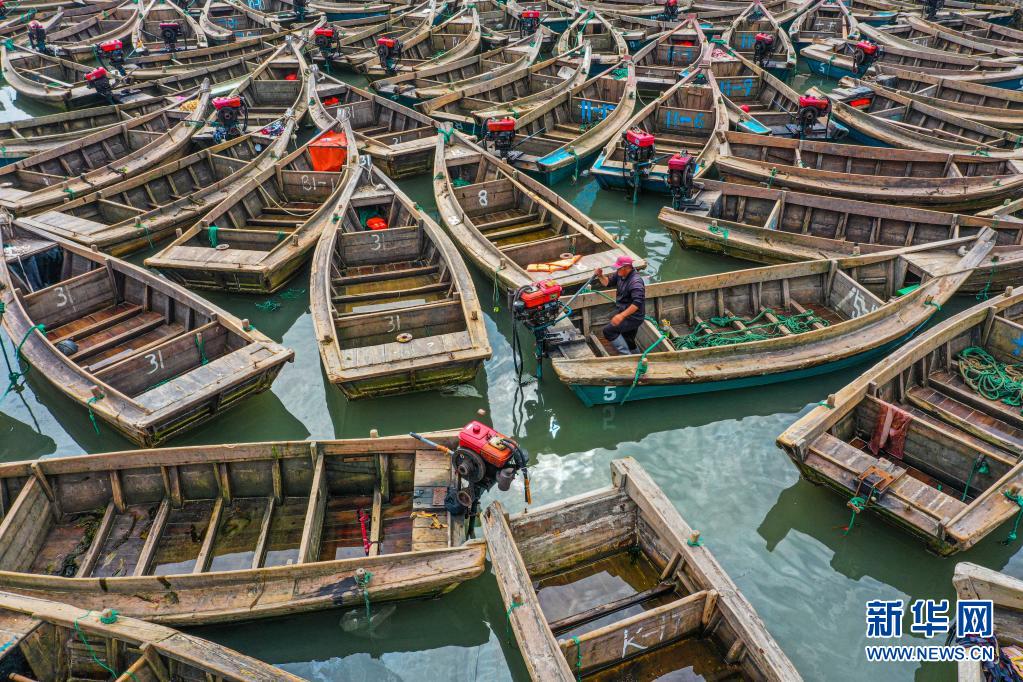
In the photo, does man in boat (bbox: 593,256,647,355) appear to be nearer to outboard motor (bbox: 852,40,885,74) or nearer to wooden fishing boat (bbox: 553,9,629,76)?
wooden fishing boat (bbox: 553,9,629,76)

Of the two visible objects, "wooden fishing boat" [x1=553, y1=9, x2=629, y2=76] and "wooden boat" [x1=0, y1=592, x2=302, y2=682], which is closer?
"wooden boat" [x1=0, y1=592, x2=302, y2=682]

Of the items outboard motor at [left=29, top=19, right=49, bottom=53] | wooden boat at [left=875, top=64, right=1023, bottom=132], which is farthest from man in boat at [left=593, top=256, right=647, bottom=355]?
outboard motor at [left=29, top=19, right=49, bottom=53]

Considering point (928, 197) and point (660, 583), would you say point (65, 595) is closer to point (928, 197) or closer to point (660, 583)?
point (660, 583)

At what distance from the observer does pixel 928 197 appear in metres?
15.4

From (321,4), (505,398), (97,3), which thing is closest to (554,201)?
(505,398)

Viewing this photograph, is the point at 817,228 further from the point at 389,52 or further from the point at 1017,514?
the point at 389,52

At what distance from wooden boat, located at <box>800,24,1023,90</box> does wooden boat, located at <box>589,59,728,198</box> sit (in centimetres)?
675

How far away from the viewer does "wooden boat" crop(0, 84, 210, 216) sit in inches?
638

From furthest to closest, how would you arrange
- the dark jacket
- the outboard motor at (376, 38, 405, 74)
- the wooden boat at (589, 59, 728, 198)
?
the outboard motor at (376, 38, 405, 74) → the wooden boat at (589, 59, 728, 198) → the dark jacket

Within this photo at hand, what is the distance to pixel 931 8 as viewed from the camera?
2983 cm

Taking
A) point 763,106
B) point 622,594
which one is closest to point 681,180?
point 763,106

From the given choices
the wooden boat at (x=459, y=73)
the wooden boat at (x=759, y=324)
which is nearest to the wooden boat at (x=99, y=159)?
the wooden boat at (x=459, y=73)

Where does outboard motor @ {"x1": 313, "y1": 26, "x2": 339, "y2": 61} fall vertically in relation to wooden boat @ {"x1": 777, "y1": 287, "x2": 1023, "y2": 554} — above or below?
above

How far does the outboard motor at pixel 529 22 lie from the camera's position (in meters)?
29.5
